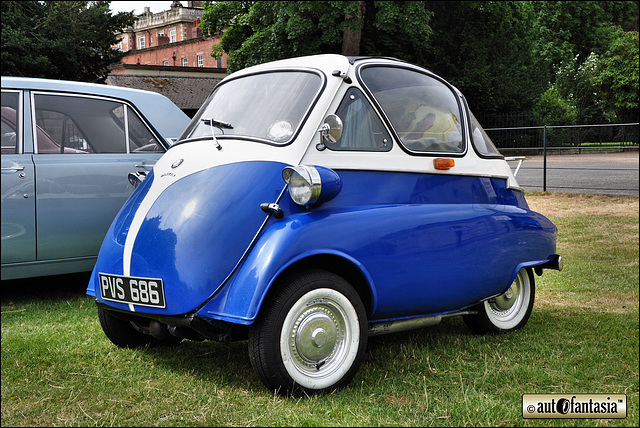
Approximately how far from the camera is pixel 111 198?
6.29 m

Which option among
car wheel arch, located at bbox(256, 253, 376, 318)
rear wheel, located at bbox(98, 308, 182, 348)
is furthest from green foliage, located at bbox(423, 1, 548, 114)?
car wheel arch, located at bbox(256, 253, 376, 318)

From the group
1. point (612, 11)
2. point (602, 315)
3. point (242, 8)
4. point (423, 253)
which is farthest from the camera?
point (612, 11)

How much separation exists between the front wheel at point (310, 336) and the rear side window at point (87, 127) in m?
3.41

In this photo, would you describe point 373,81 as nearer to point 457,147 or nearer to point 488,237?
point 457,147

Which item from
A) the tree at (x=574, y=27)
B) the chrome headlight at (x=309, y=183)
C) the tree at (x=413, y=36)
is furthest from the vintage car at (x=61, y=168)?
the tree at (x=574, y=27)

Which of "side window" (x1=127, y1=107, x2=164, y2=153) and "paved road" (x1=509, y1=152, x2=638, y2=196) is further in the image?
"paved road" (x1=509, y1=152, x2=638, y2=196)

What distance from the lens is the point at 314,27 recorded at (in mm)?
27625

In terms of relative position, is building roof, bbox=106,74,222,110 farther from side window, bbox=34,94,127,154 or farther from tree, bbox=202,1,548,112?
side window, bbox=34,94,127,154

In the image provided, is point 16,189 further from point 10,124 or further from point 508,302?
point 508,302

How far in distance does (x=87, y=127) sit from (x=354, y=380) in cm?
377

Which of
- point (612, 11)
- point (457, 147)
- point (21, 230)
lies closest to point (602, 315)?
point (457, 147)

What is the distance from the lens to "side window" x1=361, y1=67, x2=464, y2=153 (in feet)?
15.0

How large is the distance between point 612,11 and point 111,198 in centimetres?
4991

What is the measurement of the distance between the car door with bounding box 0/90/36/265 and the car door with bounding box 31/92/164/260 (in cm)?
7
